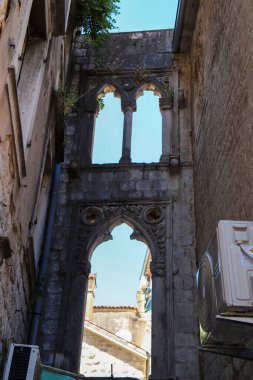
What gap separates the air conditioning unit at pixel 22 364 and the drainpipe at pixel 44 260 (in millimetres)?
2336

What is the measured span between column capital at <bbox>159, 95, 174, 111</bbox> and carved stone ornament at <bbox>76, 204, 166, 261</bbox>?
89.7 inches

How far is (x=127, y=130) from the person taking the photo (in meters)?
10.1

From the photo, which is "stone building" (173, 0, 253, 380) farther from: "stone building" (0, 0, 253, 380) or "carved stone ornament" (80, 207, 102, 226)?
"carved stone ornament" (80, 207, 102, 226)

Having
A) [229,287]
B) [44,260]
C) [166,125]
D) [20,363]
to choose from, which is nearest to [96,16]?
[166,125]

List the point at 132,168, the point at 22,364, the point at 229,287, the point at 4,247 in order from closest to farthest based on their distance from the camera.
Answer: the point at 229,287 → the point at 4,247 → the point at 22,364 → the point at 132,168

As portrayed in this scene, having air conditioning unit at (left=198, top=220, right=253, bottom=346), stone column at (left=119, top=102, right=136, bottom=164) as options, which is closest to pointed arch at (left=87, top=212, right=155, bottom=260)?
stone column at (left=119, top=102, right=136, bottom=164)

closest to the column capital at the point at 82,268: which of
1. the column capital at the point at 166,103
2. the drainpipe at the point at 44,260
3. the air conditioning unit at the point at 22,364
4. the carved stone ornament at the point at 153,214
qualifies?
the drainpipe at the point at 44,260

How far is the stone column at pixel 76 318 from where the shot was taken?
24.3 feet

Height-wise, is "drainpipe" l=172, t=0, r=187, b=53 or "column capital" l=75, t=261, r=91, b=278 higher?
"drainpipe" l=172, t=0, r=187, b=53

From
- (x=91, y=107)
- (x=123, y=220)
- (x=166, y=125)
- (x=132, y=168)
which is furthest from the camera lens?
(x=91, y=107)

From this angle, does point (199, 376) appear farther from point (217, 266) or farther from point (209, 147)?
point (217, 266)

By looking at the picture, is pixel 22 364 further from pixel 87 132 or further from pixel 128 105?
pixel 128 105

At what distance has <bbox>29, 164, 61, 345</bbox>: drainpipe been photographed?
752 cm

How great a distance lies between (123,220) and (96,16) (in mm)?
4159
